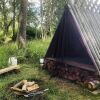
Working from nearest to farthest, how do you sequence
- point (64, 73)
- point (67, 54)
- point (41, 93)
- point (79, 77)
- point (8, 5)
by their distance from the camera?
point (41, 93)
point (79, 77)
point (64, 73)
point (67, 54)
point (8, 5)

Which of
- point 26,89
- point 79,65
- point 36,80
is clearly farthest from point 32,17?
point 26,89

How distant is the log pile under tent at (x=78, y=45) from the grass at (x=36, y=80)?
0.38 meters

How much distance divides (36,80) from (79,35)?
2.23 meters

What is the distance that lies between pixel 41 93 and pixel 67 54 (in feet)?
10.2

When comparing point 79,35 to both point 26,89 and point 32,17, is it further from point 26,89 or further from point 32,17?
point 32,17

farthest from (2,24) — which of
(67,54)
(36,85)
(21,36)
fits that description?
(36,85)

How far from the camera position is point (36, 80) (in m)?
8.43

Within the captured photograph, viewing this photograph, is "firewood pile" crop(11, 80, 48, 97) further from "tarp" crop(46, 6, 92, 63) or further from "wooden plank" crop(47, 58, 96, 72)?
"tarp" crop(46, 6, 92, 63)

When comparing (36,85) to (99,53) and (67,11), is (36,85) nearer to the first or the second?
(99,53)

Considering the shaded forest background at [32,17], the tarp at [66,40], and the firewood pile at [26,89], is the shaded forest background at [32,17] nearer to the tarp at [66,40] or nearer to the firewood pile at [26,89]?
the tarp at [66,40]

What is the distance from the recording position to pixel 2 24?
27.6m

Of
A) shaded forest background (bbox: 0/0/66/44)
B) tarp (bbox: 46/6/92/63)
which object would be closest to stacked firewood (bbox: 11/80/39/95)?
tarp (bbox: 46/6/92/63)

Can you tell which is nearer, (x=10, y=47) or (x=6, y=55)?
(x=6, y=55)

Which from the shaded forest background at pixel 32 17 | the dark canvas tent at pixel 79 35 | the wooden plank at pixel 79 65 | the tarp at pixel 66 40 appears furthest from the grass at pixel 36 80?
the shaded forest background at pixel 32 17
